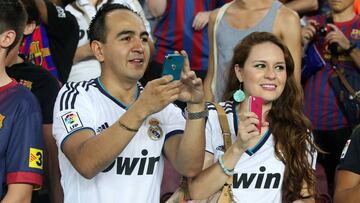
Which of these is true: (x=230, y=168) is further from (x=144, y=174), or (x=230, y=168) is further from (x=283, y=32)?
(x=283, y=32)

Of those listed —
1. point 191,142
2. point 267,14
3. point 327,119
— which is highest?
point 267,14

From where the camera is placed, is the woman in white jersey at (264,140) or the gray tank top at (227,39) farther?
the gray tank top at (227,39)

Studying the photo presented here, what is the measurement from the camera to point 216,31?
5945 mm

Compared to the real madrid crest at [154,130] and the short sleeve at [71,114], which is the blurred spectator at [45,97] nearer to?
the short sleeve at [71,114]

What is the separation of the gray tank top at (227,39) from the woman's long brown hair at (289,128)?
2.35ft

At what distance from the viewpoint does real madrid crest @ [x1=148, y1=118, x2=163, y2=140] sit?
443cm

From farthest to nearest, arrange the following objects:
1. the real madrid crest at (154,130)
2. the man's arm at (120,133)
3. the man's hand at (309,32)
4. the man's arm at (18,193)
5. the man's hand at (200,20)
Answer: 1. the man's hand at (200,20)
2. the man's hand at (309,32)
3. the real madrid crest at (154,130)
4. the man's arm at (18,193)
5. the man's arm at (120,133)

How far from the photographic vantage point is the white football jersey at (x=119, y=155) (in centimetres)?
429

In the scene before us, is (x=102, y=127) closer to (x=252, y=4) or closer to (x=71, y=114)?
(x=71, y=114)

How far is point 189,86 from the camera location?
4.14 m

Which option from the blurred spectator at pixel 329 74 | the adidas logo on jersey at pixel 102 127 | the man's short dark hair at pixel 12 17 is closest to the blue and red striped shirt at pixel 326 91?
the blurred spectator at pixel 329 74

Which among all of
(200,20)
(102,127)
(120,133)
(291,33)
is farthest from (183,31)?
(120,133)

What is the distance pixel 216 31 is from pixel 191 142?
1.88 m

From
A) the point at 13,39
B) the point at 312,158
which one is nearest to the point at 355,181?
the point at 312,158
